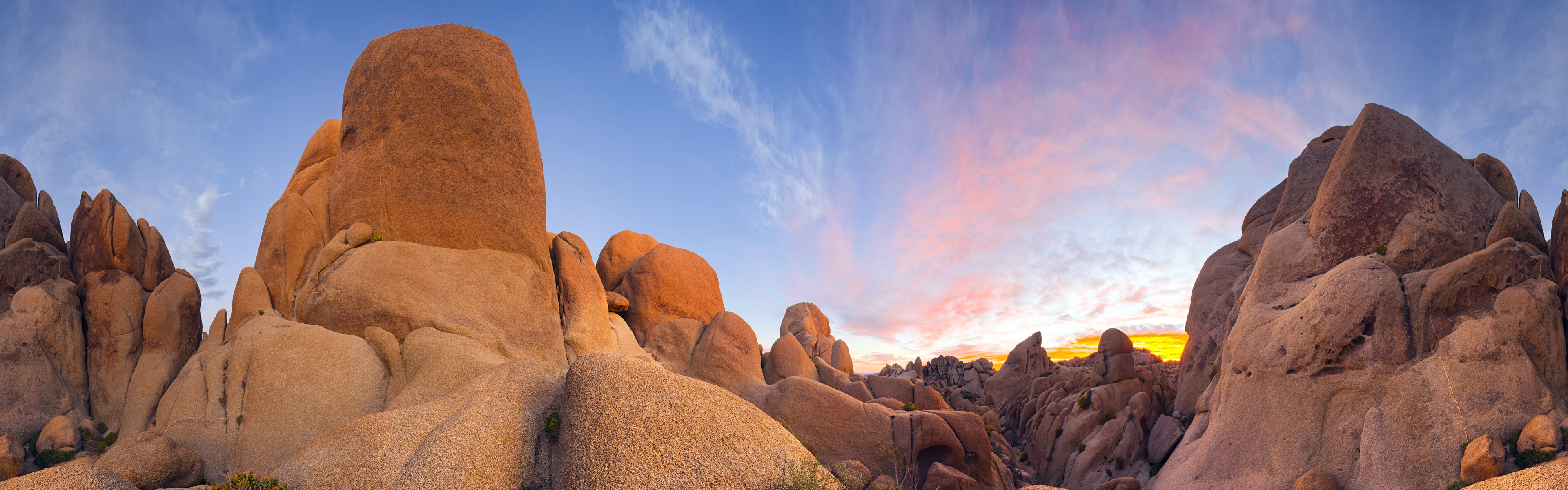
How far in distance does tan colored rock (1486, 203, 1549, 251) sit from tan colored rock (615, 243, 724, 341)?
30.4m

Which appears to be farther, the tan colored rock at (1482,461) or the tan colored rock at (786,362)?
the tan colored rock at (786,362)

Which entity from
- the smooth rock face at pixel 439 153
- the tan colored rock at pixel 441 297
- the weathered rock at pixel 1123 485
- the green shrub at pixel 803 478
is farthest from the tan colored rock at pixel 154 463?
the weathered rock at pixel 1123 485

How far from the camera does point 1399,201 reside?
25547 millimetres

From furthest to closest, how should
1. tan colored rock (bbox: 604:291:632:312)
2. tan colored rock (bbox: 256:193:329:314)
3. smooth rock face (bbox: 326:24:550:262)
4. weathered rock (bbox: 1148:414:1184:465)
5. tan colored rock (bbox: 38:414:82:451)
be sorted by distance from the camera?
tan colored rock (bbox: 604:291:632:312) < weathered rock (bbox: 1148:414:1184:465) < smooth rock face (bbox: 326:24:550:262) < tan colored rock (bbox: 256:193:329:314) < tan colored rock (bbox: 38:414:82:451)

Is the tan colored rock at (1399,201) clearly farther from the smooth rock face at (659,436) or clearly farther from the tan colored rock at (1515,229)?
the smooth rock face at (659,436)

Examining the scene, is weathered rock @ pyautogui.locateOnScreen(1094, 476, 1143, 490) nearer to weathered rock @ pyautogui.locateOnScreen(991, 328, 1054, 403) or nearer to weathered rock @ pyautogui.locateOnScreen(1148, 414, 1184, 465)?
weathered rock @ pyautogui.locateOnScreen(1148, 414, 1184, 465)

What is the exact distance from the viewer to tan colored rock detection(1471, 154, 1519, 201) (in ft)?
87.8

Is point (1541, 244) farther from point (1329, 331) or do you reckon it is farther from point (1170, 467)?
point (1170, 467)

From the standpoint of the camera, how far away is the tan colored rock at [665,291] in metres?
37.6

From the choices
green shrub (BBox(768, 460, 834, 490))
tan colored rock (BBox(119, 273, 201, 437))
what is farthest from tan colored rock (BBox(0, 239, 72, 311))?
green shrub (BBox(768, 460, 834, 490))

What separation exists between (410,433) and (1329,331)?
88.1ft

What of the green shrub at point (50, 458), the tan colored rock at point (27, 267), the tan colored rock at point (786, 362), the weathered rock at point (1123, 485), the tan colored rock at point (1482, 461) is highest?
the tan colored rock at point (27, 267)

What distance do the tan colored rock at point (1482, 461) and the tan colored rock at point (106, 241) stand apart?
142ft

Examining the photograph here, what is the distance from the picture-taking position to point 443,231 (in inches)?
1116
